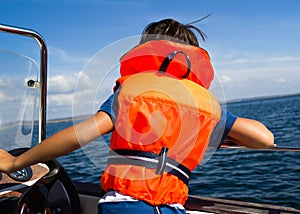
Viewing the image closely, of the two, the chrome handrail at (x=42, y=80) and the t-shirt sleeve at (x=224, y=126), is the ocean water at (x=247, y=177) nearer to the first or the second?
the chrome handrail at (x=42, y=80)

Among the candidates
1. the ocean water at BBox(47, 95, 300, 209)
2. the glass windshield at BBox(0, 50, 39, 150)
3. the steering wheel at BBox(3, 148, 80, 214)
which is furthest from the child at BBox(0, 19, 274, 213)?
the ocean water at BBox(47, 95, 300, 209)

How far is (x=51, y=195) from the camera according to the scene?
180cm

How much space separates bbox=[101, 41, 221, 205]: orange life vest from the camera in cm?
122

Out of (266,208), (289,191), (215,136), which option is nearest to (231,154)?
(289,191)

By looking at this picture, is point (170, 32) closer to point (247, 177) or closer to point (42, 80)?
point (42, 80)

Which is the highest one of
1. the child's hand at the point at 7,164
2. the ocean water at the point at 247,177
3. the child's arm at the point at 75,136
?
the child's arm at the point at 75,136

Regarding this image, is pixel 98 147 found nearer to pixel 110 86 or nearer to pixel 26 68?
pixel 110 86

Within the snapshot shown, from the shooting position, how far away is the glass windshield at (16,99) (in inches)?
75.2

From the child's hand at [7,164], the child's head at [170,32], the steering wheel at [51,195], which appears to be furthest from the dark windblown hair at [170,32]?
the steering wheel at [51,195]

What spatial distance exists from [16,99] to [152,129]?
3.42ft

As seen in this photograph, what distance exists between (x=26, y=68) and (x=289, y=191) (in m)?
5.90

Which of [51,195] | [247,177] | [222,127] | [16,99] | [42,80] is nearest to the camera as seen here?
[222,127]

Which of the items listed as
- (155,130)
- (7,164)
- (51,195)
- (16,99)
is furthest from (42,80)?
(155,130)

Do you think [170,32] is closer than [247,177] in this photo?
Yes
